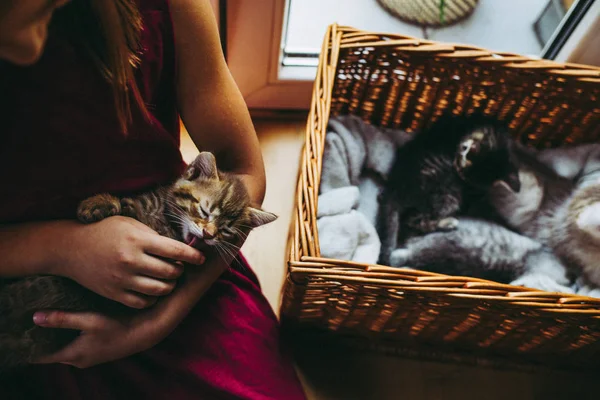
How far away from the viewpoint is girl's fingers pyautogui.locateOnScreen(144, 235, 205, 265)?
0.74m

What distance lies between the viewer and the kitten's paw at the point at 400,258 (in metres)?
1.22

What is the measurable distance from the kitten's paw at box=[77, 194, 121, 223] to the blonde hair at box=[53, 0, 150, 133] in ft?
0.49

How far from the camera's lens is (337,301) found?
1.02m

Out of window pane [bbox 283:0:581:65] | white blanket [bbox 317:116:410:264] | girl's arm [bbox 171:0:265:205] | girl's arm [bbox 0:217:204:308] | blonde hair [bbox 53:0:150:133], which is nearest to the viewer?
blonde hair [bbox 53:0:150:133]

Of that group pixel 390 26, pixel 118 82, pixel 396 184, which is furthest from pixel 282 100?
pixel 118 82

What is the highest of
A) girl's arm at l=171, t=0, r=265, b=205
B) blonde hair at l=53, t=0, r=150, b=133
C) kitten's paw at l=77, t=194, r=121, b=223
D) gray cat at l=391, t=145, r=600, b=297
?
blonde hair at l=53, t=0, r=150, b=133

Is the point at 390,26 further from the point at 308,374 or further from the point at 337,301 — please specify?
the point at 308,374

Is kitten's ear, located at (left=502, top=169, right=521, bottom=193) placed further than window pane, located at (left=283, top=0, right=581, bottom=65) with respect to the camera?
No

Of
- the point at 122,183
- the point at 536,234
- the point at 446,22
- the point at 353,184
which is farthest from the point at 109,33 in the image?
the point at 446,22

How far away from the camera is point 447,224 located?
129 centimetres

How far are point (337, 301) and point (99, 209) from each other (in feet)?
1.78

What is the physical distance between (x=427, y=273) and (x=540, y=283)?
1.66 ft

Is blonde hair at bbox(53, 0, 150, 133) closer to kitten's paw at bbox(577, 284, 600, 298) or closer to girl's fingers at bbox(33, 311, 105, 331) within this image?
girl's fingers at bbox(33, 311, 105, 331)

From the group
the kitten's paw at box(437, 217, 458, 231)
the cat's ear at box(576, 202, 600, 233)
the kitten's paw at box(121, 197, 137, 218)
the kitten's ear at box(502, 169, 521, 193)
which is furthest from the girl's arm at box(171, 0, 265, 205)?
the cat's ear at box(576, 202, 600, 233)
